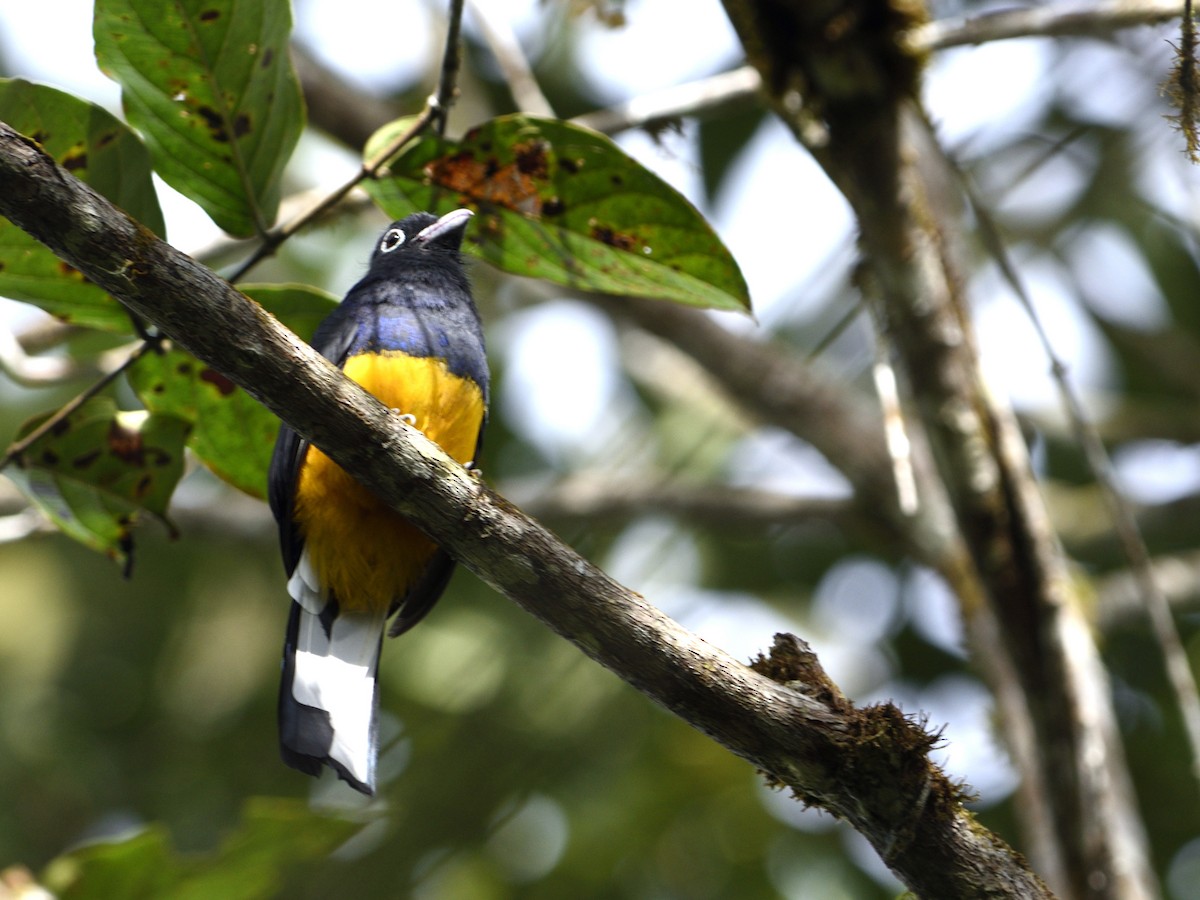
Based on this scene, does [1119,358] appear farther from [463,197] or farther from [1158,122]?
[463,197]

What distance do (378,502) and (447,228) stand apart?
829 mm

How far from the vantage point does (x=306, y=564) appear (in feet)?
11.5

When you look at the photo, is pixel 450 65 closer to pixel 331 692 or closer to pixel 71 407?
pixel 71 407

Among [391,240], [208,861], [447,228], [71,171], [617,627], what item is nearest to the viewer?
[617,627]

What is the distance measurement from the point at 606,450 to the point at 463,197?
13.6 feet

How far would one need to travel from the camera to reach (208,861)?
3699 millimetres

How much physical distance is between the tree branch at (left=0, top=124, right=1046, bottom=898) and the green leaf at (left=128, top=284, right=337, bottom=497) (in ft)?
3.00

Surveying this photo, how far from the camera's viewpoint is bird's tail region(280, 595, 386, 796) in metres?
3.16

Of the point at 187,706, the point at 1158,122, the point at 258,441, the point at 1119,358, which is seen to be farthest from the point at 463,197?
the point at 1119,358

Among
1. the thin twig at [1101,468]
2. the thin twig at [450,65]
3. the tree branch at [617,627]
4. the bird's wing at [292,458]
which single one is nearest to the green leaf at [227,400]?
the bird's wing at [292,458]

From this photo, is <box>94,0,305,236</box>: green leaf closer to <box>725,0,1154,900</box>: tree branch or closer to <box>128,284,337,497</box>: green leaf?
<box>128,284,337,497</box>: green leaf

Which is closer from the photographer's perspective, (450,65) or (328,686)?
(450,65)

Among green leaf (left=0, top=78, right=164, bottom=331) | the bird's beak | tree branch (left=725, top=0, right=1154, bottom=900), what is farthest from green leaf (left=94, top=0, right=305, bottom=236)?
tree branch (left=725, top=0, right=1154, bottom=900)

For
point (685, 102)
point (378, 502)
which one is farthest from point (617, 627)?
point (685, 102)
